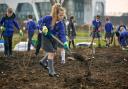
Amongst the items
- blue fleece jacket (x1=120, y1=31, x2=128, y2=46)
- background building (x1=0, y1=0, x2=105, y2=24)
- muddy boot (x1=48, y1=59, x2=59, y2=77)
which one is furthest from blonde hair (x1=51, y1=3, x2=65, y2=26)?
background building (x1=0, y1=0, x2=105, y2=24)

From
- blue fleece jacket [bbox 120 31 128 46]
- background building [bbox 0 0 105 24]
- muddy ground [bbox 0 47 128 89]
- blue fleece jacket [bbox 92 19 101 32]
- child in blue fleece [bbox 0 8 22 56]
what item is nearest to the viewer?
muddy ground [bbox 0 47 128 89]

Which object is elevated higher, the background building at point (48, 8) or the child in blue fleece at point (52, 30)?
the child in blue fleece at point (52, 30)

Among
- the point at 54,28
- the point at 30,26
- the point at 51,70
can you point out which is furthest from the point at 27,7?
the point at 51,70

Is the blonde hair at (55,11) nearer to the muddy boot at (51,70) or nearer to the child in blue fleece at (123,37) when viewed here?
the muddy boot at (51,70)

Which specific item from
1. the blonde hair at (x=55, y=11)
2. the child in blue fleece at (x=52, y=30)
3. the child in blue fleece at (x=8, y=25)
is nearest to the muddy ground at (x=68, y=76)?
the child in blue fleece at (x=52, y=30)

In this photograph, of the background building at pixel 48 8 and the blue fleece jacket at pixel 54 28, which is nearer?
the blue fleece jacket at pixel 54 28

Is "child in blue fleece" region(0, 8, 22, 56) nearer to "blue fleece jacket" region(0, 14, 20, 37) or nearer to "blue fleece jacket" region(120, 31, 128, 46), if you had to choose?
→ "blue fleece jacket" region(0, 14, 20, 37)

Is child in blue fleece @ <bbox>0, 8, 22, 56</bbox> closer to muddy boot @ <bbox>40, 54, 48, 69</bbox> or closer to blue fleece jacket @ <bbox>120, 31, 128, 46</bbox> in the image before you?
blue fleece jacket @ <bbox>120, 31, 128, 46</bbox>

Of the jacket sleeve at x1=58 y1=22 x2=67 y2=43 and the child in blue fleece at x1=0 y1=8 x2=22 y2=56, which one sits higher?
the jacket sleeve at x1=58 y1=22 x2=67 y2=43

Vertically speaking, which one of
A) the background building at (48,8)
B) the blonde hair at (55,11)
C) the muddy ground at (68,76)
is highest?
the blonde hair at (55,11)

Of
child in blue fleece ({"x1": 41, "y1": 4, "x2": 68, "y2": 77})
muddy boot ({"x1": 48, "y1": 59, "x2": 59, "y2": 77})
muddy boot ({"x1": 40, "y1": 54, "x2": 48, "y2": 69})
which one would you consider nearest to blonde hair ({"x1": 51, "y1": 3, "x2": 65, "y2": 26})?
child in blue fleece ({"x1": 41, "y1": 4, "x2": 68, "y2": 77})

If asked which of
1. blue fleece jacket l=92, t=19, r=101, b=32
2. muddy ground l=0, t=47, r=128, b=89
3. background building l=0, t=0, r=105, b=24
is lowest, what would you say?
background building l=0, t=0, r=105, b=24

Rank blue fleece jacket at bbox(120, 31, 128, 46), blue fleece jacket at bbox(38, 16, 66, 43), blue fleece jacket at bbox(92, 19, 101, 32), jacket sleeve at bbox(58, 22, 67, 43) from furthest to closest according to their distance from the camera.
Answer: blue fleece jacket at bbox(92, 19, 101, 32) < blue fleece jacket at bbox(120, 31, 128, 46) < jacket sleeve at bbox(58, 22, 67, 43) < blue fleece jacket at bbox(38, 16, 66, 43)

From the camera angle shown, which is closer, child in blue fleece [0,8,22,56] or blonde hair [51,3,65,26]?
blonde hair [51,3,65,26]
